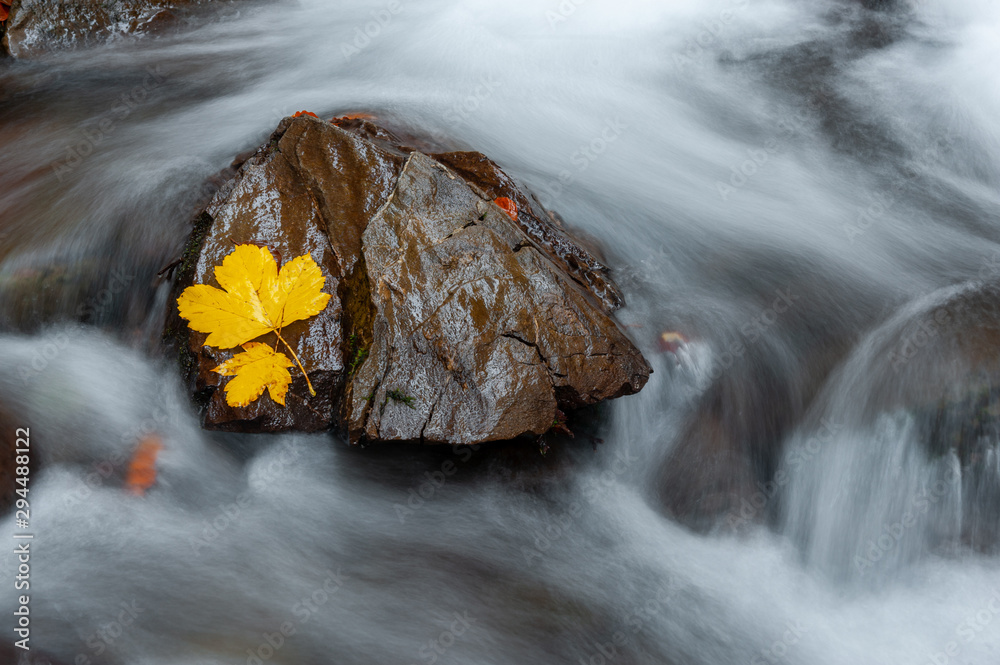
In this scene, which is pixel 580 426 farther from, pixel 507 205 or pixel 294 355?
pixel 294 355

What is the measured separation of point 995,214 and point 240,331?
5314mm

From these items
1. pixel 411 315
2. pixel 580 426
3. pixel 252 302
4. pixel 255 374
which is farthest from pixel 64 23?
pixel 580 426

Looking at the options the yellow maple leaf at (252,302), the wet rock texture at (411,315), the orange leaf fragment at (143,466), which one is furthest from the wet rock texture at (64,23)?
the orange leaf fragment at (143,466)

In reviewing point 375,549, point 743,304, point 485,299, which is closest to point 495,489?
point 375,549

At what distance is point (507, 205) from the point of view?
3.67m

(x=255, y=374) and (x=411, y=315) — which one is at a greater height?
(x=411, y=315)

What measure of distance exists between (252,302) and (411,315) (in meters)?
0.74

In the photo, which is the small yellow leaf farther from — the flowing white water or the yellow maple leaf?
the flowing white water

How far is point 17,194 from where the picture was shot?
14.8ft

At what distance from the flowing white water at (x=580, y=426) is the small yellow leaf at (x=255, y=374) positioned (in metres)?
0.39

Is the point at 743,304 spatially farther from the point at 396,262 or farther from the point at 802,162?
the point at 396,262

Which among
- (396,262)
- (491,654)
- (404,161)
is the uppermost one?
(404,161)

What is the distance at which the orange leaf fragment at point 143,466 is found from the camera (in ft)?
10.8

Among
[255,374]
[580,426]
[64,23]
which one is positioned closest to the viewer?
[255,374]
